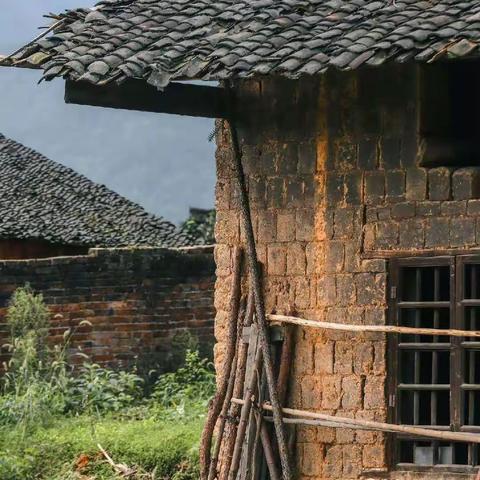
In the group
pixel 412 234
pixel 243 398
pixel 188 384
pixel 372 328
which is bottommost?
pixel 243 398

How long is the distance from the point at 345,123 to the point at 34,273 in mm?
8346

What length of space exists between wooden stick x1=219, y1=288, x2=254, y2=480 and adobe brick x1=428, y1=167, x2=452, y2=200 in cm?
154

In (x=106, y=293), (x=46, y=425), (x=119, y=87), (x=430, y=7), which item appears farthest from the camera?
(x=106, y=293)

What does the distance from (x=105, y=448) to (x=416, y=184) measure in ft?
15.3

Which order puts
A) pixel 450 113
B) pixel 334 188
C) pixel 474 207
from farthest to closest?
pixel 334 188
pixel 450 113
pixel 474 207

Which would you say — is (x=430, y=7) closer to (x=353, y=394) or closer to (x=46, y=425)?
(x=353, y=394)

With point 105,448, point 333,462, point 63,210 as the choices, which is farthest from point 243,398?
point 63,210

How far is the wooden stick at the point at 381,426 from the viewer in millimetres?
10505

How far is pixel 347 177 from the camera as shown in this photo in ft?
36.9

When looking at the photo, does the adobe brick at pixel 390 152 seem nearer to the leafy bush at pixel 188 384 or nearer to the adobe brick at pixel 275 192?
the adobe brick at pixel 275 192

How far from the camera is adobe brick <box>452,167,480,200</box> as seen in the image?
35.2 ft

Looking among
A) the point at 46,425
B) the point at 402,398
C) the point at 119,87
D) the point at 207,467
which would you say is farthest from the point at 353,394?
the point at 46,425

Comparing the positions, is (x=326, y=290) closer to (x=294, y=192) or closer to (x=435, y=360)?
(x=294, y=192)

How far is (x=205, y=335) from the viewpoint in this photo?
1909 cm
